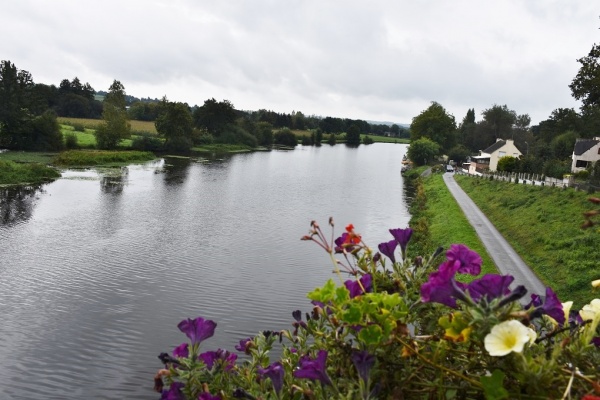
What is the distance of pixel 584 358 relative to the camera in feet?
7.30

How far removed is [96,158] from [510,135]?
7160 cm

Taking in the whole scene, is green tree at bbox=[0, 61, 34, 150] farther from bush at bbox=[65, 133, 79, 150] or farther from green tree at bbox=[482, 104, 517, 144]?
green tree at bbox=[482, 104, 517, 144]

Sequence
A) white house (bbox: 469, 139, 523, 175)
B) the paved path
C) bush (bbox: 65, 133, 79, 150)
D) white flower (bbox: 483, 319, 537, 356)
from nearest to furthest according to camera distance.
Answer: white flower (bbox: 483, 319, 537, 356), the paved path, white house (bbox: 469, 139, 523, 175), bush (bbox: 65, 133, 79, 150)

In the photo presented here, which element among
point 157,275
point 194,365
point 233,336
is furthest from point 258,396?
point 157,275

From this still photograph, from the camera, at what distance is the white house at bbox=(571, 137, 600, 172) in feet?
165

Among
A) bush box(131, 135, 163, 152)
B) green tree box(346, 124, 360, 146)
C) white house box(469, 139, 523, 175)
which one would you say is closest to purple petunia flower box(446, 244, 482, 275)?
white house box(469, 139, 523, 175)

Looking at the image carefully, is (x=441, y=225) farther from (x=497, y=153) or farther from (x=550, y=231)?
(x=497, y=153)

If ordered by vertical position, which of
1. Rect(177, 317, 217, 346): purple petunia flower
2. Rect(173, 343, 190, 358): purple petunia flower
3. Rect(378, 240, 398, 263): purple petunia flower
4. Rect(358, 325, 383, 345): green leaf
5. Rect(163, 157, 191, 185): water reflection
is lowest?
Rect(163, 157, 191, 185): water reflection

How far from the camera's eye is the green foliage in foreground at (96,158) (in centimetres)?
5156

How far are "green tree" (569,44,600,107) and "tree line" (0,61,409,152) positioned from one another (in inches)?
2170

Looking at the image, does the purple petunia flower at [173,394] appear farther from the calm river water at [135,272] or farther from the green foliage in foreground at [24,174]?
the green foliage in foreground at [24,174]

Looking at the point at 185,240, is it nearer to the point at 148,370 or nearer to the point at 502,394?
the point at 148,370

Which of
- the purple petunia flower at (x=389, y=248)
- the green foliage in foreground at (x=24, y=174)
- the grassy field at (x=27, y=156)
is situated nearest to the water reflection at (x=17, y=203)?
the green foliage in foreground at (x=24, y=174)

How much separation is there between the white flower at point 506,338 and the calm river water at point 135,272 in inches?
415
